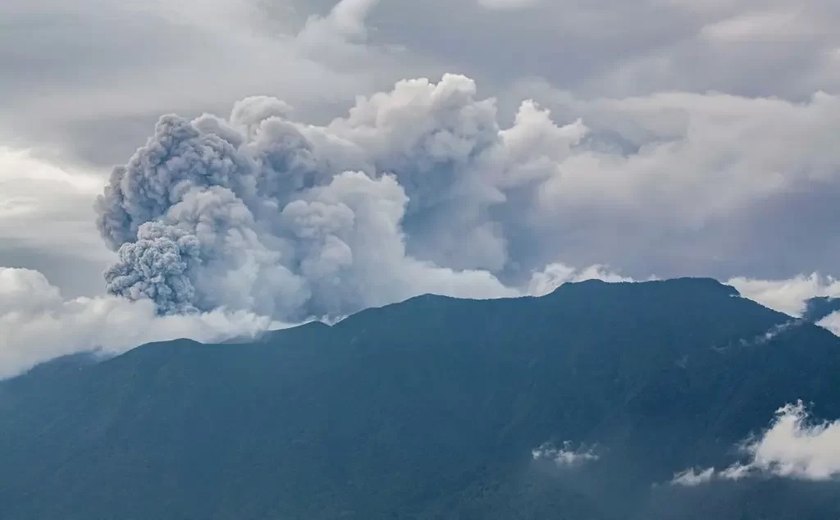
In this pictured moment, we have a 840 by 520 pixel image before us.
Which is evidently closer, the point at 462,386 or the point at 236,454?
the point at 236,454

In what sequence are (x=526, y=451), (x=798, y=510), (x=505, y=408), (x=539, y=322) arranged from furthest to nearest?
(x=539, y=322) < (x=505, y=408) < (x=526, y=451) < (x=798, y=510)

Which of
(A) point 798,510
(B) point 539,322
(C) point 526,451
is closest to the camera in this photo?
(A) point 798,510

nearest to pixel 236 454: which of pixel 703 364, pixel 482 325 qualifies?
pixel 482 325

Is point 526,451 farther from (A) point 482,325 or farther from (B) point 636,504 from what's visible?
(A) point 482,325

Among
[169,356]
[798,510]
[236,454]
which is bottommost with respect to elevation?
[798,510]

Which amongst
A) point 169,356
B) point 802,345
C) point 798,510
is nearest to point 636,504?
point 798,510

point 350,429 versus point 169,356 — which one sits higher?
point 169,356
